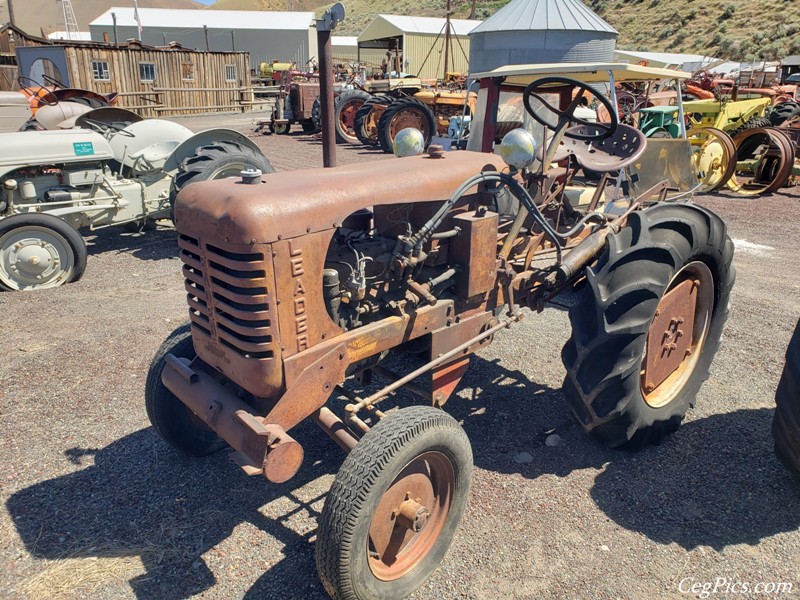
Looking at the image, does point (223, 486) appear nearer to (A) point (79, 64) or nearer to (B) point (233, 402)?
(B) point (233, 402)

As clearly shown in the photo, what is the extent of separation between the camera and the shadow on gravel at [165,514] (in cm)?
247

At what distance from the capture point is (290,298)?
2.30 meters

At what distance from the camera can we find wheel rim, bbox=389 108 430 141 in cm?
1407

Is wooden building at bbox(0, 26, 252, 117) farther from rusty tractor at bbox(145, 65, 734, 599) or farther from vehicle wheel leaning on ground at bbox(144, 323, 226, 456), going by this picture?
rusty tractor at bbox(145, 65, 734, 599)

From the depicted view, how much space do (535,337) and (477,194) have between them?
1.88 m

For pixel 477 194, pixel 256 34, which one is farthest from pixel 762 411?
pixel 256 34

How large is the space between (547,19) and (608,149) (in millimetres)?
15148

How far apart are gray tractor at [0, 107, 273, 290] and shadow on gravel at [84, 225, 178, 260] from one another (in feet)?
0.90

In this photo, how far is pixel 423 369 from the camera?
9.11ft

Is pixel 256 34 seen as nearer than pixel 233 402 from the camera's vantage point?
No

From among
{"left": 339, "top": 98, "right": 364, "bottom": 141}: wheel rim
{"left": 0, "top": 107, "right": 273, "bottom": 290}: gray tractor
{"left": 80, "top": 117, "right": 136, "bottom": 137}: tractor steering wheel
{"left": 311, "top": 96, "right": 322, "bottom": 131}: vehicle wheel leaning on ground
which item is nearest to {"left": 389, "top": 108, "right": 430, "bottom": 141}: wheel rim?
{"left": 339, "top": 98, "right": 364, "bottom": 141}: wheel rim

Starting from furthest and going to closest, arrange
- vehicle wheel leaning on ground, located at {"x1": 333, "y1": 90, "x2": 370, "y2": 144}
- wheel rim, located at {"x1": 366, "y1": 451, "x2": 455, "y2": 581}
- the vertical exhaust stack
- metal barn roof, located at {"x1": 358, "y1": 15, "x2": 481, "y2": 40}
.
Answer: metal barn roof, located at {"x1": 358, "y1": 15, "x2": 481, "y2": 40}, vehicle wheel leaning on ground, located at {"x1": 333, "y1": 90, "x2": 370, "y2": 144}, the vertical exhaust stack, wheel rim, located at {"x1": 366, "y1": 451, "x2": 455, "y2": 581}

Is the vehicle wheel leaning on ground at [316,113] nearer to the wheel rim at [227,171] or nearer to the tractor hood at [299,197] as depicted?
the wheel rim at [227,171]

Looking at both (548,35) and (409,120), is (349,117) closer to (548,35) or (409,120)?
(409,120)
